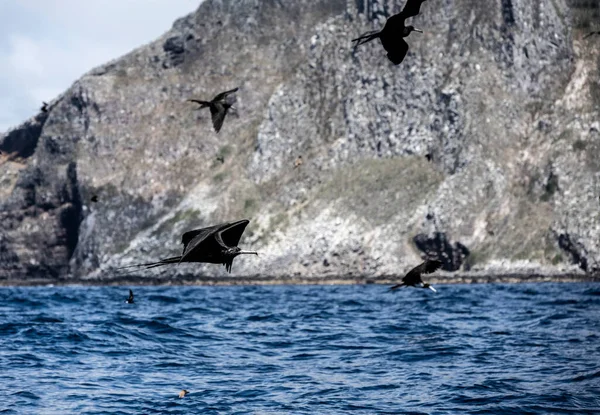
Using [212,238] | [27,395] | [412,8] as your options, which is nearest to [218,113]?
[27,395]

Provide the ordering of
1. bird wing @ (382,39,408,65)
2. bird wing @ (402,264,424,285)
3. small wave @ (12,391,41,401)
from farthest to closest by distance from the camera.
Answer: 1. bird wing @ (402,264,424,285)
2. small wave @ (12,391,41,401)
3. bird wing @ (382,39,408,65)

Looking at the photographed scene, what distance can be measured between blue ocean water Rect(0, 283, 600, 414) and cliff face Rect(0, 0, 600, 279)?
10089cm

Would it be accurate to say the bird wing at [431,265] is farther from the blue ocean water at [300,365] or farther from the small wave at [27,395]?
the small wave at [27,395]

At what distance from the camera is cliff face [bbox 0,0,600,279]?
139 m

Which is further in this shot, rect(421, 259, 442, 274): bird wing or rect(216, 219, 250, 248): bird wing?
rect(421, 259, 442, 274): bird wing

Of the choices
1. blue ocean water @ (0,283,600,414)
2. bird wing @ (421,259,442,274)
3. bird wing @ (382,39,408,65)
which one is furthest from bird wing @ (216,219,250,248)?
bird wing @ (421,259,442,274)

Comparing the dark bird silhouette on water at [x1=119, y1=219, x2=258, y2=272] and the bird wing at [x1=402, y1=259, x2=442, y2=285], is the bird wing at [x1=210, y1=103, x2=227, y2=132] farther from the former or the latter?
the dark bird silhouette on water at [x1=119, y1=219, x2=258, y2=272]

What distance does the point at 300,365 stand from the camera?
2455 centimetres

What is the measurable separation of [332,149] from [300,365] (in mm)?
127922

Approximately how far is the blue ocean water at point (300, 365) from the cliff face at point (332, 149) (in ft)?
331

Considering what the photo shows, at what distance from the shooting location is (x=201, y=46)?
177m

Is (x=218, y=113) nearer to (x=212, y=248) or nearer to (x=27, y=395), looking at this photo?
(x=27, y=395)

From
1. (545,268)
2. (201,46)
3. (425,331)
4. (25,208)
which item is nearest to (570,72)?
(545,268)

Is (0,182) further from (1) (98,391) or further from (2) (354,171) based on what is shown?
(1) (98,391)
